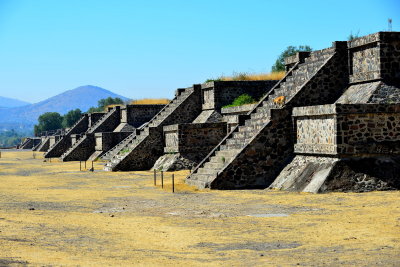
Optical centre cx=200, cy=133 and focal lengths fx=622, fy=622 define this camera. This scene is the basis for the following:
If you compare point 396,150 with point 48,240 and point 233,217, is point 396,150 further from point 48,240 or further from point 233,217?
point 48,240

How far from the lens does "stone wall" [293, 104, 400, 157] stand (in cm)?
1736

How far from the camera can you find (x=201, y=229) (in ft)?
37.9

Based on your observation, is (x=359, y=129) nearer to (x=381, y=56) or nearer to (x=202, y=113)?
(x=381, y=56)

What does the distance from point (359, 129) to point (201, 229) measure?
25.2ft

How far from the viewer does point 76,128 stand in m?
53.7

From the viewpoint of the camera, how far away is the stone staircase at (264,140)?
755 inches

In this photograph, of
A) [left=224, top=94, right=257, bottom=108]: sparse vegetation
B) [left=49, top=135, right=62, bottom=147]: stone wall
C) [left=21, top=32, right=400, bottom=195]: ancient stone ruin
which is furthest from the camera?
[left=49, top=135, right=62, bottom=147]: stone wall

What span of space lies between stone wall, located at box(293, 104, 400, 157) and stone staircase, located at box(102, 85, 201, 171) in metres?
13.8

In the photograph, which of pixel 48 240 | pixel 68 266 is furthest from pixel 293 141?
pixel 68 266

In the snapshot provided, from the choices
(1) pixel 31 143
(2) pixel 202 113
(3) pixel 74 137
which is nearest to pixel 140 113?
(3) pixel 74 137

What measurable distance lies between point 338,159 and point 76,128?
1541 inches

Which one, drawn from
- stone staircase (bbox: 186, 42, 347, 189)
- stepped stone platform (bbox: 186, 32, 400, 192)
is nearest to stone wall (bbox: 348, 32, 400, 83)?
stepped stone platform (bbox: 186, 32, 400, 192)

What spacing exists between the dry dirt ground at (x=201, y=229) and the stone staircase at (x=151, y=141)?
1169cm

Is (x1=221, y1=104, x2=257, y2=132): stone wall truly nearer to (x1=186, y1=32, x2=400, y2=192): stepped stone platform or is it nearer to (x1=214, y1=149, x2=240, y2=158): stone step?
(x1=186, y1=32, x2=400, y2=192): stepped stone platform
